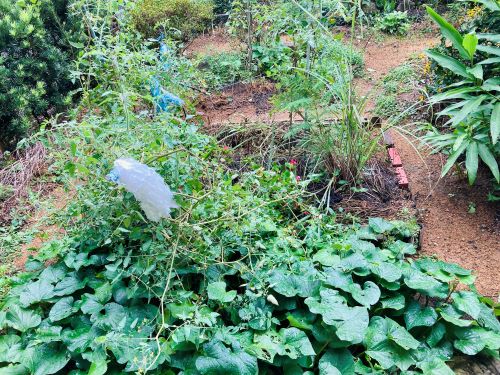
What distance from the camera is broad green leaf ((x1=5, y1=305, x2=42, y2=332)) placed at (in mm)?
2127

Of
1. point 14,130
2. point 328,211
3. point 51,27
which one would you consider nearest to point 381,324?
point 328,211

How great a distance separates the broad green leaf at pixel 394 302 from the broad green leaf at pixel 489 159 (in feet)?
3.22

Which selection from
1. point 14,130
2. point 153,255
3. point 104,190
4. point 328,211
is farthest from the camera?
point 14,130

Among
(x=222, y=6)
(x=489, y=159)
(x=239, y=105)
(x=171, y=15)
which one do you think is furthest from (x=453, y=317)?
(x=222, y=6)

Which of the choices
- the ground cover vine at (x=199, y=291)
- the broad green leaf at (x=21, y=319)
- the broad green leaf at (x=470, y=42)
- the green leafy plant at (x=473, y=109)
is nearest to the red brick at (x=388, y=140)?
the green leafy plant at (x=473, y=109)

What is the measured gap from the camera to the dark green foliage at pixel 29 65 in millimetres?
3682

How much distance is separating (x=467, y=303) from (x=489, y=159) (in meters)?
0.93

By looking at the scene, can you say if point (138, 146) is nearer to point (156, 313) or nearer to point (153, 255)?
point (153, 255)

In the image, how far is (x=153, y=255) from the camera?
6.77 feet

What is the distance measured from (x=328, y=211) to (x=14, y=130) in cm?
260

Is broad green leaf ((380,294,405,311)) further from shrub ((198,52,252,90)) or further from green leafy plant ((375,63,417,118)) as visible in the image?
shrub ((198,52,252,90))

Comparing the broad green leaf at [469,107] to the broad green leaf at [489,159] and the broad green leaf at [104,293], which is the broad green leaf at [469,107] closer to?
the broad green leaf at [489,159]

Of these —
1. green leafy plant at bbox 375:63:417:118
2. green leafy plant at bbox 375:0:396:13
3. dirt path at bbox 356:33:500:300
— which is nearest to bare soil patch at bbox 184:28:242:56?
green leafy plant at bbox 375:63:417:118

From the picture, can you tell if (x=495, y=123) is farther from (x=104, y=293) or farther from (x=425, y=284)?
(x=104, y=293)
